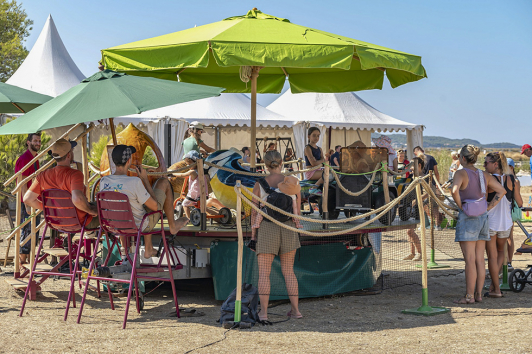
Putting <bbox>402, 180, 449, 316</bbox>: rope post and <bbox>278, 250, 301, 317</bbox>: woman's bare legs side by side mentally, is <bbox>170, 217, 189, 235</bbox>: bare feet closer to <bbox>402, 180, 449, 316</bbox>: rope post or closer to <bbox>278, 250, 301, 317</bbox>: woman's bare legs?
<bbox>278, 250, 301, 317</bbox>: woman's bare legs

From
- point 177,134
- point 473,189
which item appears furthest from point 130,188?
point 177,134

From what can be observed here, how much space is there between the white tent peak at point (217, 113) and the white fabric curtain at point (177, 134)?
310mm

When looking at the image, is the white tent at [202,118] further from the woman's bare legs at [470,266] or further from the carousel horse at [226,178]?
the woman's bare legs at [470,266]

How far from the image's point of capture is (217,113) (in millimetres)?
19312

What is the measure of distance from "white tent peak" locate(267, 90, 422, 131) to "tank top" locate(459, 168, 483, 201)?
1405 centimetres

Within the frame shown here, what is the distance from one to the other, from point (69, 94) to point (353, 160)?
12.5ft

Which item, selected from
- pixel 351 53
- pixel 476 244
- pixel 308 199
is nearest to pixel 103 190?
pixel 351 53

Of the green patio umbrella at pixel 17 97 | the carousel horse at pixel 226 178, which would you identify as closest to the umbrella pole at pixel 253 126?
the carousel horse at pixel 226 178

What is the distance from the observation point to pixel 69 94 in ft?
19.8

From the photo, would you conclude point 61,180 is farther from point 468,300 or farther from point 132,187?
point 468,300

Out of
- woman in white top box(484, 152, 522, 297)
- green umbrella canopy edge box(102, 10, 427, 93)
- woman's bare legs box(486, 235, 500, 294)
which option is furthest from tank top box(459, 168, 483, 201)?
green umbrella canopy edge box(102, 10, 427, 93)

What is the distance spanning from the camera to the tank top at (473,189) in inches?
266

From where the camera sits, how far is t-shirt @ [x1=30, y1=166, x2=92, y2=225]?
6.02 metres

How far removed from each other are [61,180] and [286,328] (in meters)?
2.68
